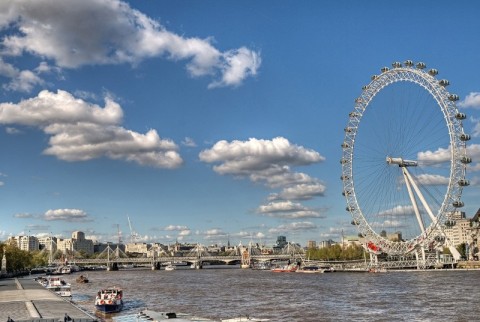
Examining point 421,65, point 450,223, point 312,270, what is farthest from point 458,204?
point 312,270

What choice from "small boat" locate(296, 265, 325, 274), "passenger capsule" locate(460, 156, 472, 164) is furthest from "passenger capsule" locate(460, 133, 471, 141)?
"small boat" locate(296, 265, 325, 274)

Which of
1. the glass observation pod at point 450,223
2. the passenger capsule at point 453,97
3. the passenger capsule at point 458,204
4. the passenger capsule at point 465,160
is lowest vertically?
the glass observation pod at point 450,223

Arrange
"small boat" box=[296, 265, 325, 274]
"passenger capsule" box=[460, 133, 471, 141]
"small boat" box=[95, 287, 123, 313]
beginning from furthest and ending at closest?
"small boat" box=[296, 265, 325, 274]
"passenger capsule" box=[460, 133, 471, 141]
"small boat" box=[95, 287, 123, 313]

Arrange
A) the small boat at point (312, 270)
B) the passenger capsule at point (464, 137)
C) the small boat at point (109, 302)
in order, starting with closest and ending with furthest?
the small boat at point (109, 302), the passenger capsule at point (464, 137), the small boat at point (312, 270)

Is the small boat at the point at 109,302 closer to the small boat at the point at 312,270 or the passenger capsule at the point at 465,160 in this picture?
the passenger capsule at the point at 465,160

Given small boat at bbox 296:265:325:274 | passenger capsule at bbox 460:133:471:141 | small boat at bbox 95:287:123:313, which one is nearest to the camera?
small boat at bbox 95:287:123:313

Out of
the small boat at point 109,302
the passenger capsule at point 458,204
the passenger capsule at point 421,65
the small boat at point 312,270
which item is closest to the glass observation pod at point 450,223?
the passenger capsule at point 458,204

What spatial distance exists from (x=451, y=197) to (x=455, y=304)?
185 feet

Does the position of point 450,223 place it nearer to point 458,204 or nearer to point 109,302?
point 458,204

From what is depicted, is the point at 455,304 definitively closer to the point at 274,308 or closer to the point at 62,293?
the point at 274,308

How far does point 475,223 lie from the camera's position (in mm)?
193625

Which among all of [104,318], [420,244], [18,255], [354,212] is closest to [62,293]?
[104,318]

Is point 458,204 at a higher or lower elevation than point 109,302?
higher

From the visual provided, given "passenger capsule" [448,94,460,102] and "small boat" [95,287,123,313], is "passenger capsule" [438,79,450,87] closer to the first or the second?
"passenger capsule" [448,94,460,102]
